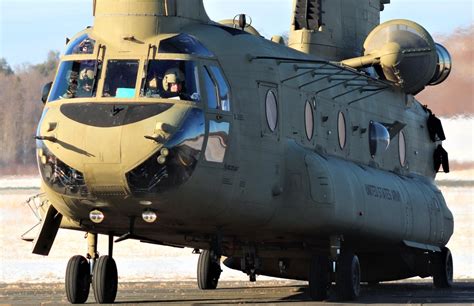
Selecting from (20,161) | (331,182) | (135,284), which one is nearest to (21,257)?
(20,161)

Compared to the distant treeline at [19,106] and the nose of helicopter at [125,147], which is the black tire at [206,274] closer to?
the nose of helicopter at [125,147]

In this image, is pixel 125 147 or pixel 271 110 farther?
pixel 271 110

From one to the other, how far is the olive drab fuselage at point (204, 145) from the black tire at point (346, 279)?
1.75ft

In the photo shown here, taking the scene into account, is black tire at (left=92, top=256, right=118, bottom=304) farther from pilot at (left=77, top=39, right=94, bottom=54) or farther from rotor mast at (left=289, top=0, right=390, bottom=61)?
rotor mast at (left=289, top=0, right=390, bottom=61)

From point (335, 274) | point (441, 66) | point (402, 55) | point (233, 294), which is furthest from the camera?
point (441, 66)

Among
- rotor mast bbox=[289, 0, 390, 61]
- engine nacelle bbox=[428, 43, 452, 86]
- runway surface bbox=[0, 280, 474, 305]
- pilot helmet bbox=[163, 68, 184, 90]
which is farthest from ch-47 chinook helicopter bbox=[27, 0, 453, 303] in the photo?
Answer: engine nacelle bbox=[428, 43, 452, 86]

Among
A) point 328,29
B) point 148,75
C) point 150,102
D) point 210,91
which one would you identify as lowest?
point 150,102

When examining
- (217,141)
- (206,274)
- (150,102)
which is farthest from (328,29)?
(150,102)

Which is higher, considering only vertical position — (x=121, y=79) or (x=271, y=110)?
(x=121, y=79)

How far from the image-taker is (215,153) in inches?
818

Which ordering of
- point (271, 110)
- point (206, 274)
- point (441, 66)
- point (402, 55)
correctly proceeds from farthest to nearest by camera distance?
point (441, 66) < point (206, 274) < point (402, 55) < point (271, 110)

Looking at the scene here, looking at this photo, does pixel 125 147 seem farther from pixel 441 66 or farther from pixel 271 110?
pixel 441 66

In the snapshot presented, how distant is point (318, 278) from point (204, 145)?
4191mm

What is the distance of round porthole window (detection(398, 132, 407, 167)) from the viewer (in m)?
29.5
